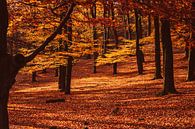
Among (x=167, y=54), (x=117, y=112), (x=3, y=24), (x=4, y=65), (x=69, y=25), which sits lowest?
(x=117, y=112)

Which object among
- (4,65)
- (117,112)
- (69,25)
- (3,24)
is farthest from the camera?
(117,112)

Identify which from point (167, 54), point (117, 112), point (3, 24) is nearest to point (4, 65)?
point (3, 24)

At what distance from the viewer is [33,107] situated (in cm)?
2019

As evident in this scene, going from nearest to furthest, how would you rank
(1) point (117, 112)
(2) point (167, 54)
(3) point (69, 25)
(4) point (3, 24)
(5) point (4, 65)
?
1. (5) point (4, 65)
2. (4) point (3, 24)
3. (3) point (69, 25)
4. (1) point (117, 112)
5. (2) point (167, 54)

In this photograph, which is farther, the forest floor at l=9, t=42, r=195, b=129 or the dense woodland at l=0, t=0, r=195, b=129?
the forest floor at l=9, t=42, r=195, b=129

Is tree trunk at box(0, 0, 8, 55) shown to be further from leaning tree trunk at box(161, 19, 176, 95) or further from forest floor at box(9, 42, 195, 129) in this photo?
leaning tree trunk at box(161, 19, 176, 95)

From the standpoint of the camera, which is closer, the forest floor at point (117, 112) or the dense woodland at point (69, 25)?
the dense woodland at point (69, 25)

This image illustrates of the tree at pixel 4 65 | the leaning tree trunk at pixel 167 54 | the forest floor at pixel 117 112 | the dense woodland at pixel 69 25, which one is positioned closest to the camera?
the tree at pixel 4 65

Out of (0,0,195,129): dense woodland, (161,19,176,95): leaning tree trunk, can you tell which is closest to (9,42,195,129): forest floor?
(161,19,176,95): leaning tree trunk

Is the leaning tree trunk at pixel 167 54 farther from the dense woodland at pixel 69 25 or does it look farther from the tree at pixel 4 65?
the tree at pixel 4 65

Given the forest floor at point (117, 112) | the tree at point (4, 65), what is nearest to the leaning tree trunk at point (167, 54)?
the forest floor at point (117, 112)

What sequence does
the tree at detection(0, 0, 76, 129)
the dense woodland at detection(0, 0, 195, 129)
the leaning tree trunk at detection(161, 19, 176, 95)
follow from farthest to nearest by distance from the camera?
the leaning tree trunk at detection(161, 19, 176, 95) → the dense woodland at detection(0, 0, 195, 129) → the tree at detection(0, 0, 76, 129)

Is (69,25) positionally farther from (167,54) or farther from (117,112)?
(167,54)

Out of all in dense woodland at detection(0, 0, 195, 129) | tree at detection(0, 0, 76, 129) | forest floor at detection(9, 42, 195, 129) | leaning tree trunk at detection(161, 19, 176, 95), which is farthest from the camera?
leaning tree trunk at detection(161, 19, 176, 95)
